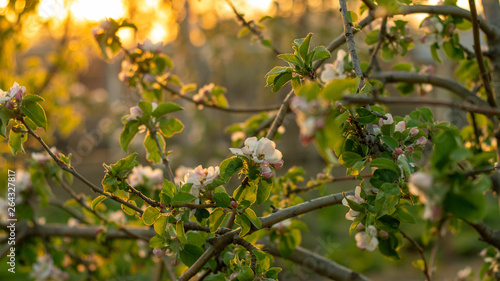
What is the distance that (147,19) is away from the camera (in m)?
2.98

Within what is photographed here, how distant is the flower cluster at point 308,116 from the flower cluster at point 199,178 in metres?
0.41

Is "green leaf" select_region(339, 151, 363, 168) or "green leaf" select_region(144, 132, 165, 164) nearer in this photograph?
"green leaf" select_region(339, 151, 363, 168)

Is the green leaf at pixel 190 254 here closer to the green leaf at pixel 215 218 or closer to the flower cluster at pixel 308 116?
the green leaf at pixel 215 218

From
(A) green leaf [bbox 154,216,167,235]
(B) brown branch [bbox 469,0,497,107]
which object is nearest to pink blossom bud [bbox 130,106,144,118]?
(A) green leaf [bbox 154,216,167,235]

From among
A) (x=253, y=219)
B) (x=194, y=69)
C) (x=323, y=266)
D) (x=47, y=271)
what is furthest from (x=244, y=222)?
(x=194, y=69)

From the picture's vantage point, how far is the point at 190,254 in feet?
3.28

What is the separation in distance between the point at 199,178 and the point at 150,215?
0.13 metres

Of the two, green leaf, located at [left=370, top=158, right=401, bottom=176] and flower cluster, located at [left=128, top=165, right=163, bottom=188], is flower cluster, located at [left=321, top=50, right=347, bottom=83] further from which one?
flower cluster, located at [left=128, top=165, right=163, bottom=188]

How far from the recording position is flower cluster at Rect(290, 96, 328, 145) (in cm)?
52

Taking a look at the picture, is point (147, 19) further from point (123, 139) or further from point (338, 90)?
point (338, 90)

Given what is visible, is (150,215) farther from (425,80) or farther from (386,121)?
(425,80)

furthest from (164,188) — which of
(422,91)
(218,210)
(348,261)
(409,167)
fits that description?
(348,261)

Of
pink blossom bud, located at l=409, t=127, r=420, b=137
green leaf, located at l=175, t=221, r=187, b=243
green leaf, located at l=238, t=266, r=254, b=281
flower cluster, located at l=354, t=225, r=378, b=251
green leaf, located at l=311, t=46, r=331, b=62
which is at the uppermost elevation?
green leaf, located at l=311, t=46, r=331, b=62

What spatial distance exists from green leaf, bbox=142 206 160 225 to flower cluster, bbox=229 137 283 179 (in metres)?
0.22
